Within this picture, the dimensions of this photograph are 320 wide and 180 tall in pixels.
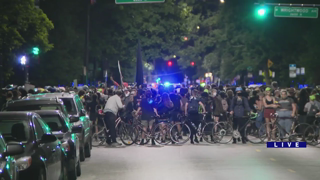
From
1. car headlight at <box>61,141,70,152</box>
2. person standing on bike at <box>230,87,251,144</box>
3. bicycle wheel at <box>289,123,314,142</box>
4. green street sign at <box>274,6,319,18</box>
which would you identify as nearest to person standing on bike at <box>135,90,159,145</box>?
person standing on bike at <box>230,87,251,144</box>

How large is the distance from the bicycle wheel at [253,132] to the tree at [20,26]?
28.5 feet

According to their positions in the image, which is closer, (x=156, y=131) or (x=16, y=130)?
(x=16, y=130)

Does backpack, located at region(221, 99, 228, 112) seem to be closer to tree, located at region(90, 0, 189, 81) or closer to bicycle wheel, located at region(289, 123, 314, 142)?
bicycle wheel, located at region(289, 123, 314, 142)

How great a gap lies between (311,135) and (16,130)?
42.8ft

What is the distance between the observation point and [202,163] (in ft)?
49.2

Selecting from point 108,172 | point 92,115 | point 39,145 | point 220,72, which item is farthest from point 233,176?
point 220,72

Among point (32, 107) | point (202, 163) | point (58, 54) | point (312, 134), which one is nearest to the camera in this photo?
point (32, 107)

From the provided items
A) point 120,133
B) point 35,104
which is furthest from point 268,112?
point 35,104

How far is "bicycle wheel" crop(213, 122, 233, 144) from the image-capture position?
795 inches

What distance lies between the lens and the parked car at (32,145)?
8.23 meters

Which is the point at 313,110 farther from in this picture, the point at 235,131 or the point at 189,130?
the point at 189,130

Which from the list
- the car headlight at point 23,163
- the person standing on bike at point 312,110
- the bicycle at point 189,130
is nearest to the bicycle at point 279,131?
the person standing on bike at point 312,110

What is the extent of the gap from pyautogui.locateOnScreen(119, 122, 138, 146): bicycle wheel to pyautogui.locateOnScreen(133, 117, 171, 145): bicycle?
0.10 m

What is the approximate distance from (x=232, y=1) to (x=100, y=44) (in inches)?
495
